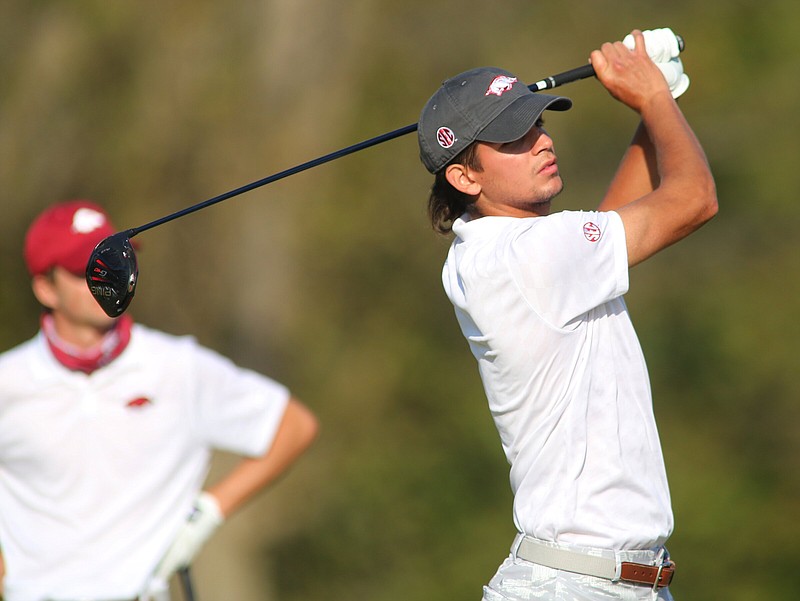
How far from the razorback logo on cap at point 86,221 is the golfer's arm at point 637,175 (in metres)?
2.16

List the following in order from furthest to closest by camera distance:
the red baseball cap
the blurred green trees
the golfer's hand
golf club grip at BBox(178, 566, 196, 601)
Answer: the blurred green trees
golf club grip at BBox(178, 566, 196, 601)
the red baseball cap
the golfer's hand

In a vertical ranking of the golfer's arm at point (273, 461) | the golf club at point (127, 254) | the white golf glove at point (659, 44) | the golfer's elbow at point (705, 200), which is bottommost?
the golfer's arm at point (273, 461)

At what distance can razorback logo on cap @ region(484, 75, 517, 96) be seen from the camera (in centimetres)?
353

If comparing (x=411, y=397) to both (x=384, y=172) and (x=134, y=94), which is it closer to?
(x=384, y=172)

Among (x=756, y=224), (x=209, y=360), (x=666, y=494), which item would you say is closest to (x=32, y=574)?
(x=209, y=360)

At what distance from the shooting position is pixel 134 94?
12141 millimetres

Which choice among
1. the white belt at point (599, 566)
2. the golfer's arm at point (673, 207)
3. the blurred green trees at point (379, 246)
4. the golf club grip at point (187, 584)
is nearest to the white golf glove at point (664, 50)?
the golfer's arm at point (673, 207)

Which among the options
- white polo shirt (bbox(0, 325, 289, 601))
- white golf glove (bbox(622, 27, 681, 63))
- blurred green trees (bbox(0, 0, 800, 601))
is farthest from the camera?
blurred green trees (bbox(0, 0, 800, 601))

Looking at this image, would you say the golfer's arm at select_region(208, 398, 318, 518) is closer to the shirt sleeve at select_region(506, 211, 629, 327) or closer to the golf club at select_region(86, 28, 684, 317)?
the golf club at select_region(86, 28, 684, 317)

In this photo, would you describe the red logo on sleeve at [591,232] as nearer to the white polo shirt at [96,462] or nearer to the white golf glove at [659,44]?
the white golf glove at [659,44]

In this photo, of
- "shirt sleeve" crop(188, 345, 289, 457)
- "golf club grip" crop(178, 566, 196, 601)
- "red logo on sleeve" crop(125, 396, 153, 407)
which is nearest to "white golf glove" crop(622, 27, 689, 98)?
"shirt sleeve" crop(188, 345, 289, 457)

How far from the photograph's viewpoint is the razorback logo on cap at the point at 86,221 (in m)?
5.14

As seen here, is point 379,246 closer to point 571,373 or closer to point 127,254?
point 127,254

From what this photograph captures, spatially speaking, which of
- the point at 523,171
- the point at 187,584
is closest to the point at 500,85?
the point at 523,171
